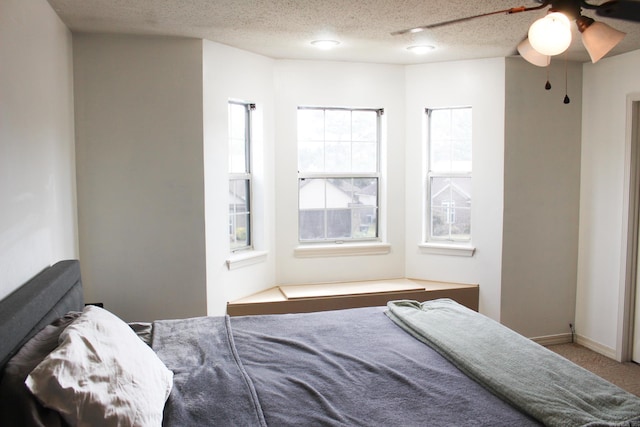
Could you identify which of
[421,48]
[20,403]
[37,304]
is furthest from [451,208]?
[20,403]

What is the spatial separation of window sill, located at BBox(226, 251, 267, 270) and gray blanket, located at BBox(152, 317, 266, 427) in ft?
3.94

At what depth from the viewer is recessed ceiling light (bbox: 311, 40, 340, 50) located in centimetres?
359

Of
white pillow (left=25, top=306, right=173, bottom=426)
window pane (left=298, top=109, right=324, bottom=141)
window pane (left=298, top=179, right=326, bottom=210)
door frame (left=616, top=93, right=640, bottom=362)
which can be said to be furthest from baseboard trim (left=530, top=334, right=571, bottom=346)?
white pillow (left=25, top=306, right=173, bottom=426)

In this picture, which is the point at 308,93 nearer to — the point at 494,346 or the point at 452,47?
the point at 452,47

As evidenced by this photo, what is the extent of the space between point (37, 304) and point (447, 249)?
129 inches

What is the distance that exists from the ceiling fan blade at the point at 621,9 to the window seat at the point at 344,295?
262 centimetres

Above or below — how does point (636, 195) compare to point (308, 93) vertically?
below

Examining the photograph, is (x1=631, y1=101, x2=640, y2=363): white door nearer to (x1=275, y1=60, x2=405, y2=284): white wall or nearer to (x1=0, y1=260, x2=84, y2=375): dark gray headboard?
(x1=275, y1=60, x2=405, y2=284): white wall

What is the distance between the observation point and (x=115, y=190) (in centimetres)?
345

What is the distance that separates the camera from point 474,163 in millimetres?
4250

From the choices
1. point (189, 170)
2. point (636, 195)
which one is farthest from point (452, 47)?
point (189, 170)

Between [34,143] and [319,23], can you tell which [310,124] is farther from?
[34,143]

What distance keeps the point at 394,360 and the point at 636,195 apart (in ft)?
9.23

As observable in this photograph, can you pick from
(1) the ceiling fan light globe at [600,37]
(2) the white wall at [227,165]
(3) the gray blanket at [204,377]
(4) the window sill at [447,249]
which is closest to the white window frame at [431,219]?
(4) the window sill at [447,249]
